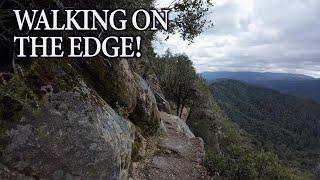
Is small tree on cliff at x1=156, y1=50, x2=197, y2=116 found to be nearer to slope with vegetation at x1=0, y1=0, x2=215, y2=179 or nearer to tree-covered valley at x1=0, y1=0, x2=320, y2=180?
tree-covered valley at x1=0, y1=0, x2=320, y2=180

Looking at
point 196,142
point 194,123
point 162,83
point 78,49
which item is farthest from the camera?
point 194,123

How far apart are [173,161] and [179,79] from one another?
2816cm

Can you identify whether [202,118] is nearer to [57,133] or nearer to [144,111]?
[144,111]

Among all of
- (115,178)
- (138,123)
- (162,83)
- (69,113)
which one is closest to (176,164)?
(138,123)

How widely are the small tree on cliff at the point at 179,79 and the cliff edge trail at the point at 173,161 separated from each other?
2104cm

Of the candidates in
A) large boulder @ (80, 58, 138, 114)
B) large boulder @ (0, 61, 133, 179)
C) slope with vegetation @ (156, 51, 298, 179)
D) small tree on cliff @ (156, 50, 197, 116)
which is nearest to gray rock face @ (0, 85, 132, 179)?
large boulder @ (0, 61, 133, 179)

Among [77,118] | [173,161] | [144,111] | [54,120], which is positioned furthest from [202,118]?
[54,120]

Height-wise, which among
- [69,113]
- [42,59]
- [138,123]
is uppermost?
[42,59]

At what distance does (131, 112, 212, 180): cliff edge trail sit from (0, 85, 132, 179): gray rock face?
573 centimetres

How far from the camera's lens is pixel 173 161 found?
1980 centimetres

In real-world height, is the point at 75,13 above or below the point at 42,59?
above

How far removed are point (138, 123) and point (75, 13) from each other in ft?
36.7

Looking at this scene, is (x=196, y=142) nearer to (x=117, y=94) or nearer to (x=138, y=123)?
(x=138, y=123)

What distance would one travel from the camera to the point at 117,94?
50.0ft
